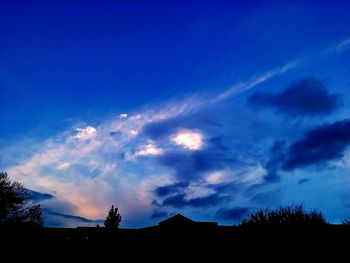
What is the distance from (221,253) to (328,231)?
16.4 feet

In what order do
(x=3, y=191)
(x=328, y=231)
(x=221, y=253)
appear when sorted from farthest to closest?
(x=3, y=191)
(x=221, y=253)
(x=328, y=231)

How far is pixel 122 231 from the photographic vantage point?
584 inches

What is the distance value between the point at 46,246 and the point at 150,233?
5.48 meters

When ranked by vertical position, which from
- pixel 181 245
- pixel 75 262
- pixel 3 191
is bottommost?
pixel 75 262

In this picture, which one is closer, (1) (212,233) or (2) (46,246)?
(1) (212,233)

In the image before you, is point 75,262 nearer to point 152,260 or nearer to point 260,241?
point 152,260

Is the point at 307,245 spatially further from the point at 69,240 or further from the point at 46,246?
the point at 46,246

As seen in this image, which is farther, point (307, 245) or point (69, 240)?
point (69, 240)

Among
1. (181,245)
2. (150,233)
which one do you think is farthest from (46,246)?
(181,245)

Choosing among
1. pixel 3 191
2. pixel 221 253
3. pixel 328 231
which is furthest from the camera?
pixel 3 191

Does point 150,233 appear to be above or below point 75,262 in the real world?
above

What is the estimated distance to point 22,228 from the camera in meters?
15.2

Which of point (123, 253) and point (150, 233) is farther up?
point (150, 233)

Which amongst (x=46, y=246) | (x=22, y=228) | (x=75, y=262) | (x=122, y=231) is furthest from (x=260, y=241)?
(x=22, y=228)
